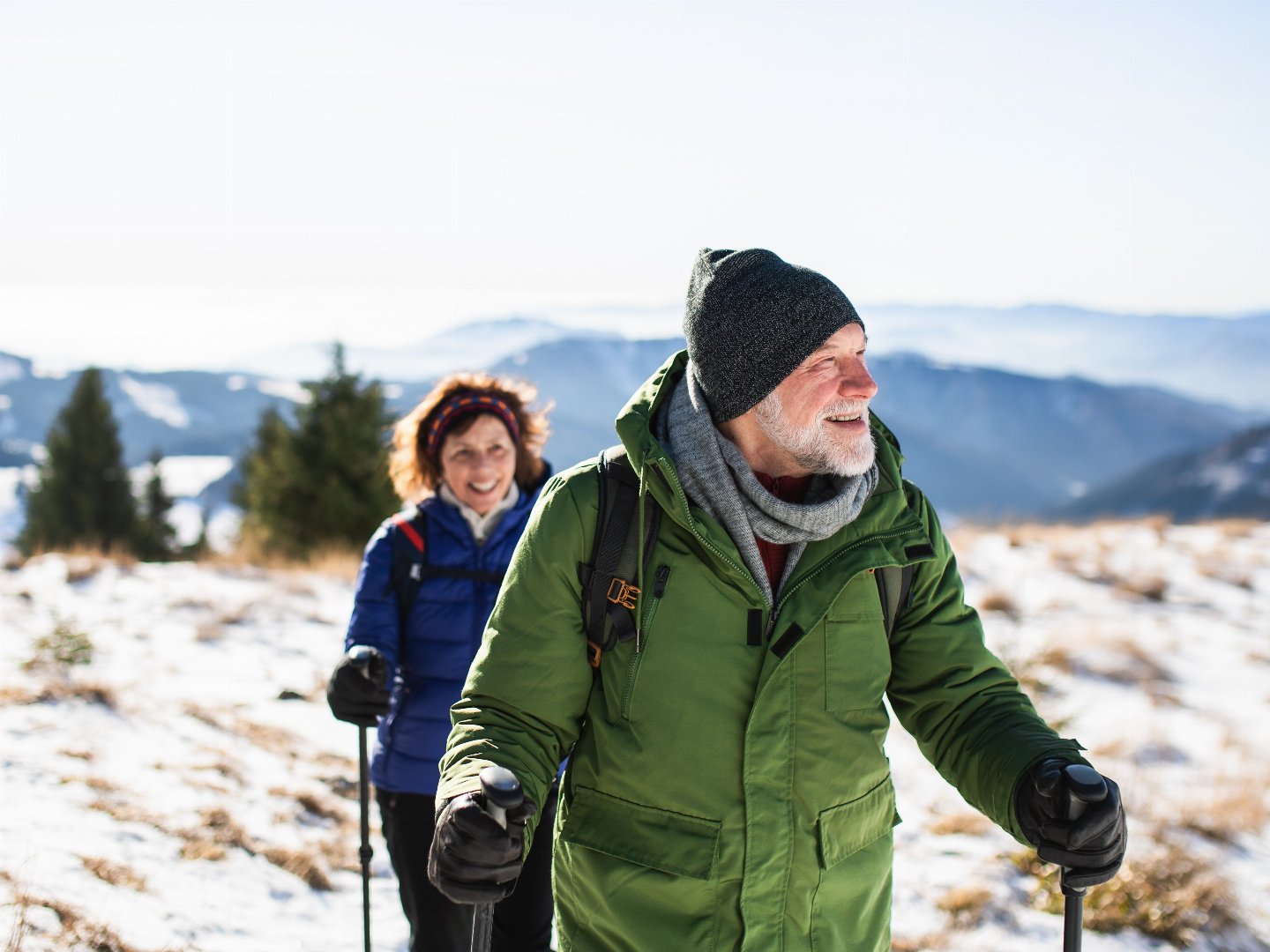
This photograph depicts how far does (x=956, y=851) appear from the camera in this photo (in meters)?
4.81

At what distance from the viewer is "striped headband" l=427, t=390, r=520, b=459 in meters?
3.65

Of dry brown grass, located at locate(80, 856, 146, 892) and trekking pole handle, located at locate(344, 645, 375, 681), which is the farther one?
dry brown grass, located at locate(80, 856, 146, 892)

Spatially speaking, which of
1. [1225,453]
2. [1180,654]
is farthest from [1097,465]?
[1180,654]

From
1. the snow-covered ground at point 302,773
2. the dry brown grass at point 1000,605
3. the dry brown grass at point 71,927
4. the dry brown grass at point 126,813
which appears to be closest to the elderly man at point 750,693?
the dry brown grass at point 71,927

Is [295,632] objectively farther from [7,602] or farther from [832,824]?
[832,824]

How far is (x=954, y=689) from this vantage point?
6.73 ft

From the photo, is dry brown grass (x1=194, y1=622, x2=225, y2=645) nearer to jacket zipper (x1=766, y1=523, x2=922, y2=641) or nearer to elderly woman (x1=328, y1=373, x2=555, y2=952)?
elderly woman (x1=328, y1=373, x2=555, y2=952)

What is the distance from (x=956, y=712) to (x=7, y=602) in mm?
8754

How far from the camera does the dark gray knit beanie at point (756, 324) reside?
2074 millimetres

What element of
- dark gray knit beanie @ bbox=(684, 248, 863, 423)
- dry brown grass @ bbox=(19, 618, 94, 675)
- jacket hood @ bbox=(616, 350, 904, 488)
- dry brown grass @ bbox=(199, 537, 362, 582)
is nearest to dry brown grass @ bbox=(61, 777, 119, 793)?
dry brown grass @ bbox=(19, 618, 94, 675)

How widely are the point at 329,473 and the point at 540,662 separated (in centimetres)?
1539

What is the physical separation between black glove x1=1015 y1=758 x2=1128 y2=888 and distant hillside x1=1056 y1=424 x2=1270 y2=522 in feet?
367

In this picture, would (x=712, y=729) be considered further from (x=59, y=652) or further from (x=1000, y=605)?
(x=1000, y=605)

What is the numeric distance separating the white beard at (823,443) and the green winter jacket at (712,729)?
0.11m
